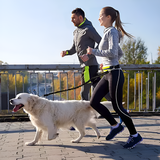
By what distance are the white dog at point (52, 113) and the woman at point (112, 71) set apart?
332 millimetres

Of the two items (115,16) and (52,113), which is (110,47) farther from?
(52,113)

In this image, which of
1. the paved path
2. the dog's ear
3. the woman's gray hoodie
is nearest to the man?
the woman's gray hoodie

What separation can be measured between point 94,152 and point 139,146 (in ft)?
2.34

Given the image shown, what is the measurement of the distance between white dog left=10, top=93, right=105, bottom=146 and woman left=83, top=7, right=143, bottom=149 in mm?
332

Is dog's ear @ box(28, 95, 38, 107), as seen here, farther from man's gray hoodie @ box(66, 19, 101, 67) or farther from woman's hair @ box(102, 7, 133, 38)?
woman's hair @ box(102, 7, 133, 38)

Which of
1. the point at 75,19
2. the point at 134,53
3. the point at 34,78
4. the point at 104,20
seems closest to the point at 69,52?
the point at 75,19

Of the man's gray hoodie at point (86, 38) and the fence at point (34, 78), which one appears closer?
Answer: the man's gray hoodie at point (86, 38)

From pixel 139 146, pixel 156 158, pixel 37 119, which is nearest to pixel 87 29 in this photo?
pixel 37 119

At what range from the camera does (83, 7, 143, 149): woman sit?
3141 millimetres

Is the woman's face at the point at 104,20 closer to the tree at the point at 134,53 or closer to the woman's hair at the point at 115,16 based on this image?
the woman's hair at the point at 115,16

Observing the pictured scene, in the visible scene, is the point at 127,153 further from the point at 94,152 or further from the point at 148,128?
the point at 148,128

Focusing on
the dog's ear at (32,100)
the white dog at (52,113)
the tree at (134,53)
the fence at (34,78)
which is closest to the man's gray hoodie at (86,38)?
the white dog at (52,113)

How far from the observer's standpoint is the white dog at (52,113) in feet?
10.9

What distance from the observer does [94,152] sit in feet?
9.57
